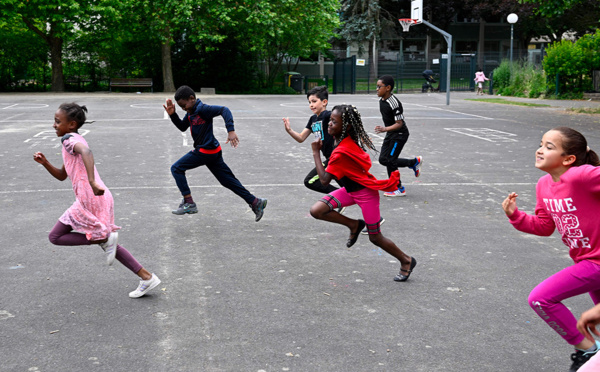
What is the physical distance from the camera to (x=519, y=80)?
33.0 meters

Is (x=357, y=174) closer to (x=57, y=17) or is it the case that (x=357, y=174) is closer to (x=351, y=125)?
(x=351, y=125)

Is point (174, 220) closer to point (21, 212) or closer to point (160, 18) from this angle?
point (21, 212)

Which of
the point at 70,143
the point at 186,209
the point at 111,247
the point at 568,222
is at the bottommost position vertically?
the point at 186,209

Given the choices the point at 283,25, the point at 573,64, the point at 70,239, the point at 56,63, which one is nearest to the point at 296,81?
the point at 283,25

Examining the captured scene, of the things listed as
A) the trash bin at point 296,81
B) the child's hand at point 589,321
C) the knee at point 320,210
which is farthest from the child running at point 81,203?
the trash bin at point 296,81

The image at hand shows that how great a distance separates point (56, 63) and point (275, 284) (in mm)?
34212

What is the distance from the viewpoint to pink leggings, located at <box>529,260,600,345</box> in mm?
3412

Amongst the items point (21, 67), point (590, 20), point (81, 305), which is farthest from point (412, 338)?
point (590, 20)

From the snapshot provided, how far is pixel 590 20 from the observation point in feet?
154

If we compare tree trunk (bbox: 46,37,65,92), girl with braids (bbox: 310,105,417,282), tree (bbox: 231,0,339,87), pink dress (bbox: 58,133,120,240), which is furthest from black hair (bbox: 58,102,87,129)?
tree trunk (bbox: 46,37,65,92)

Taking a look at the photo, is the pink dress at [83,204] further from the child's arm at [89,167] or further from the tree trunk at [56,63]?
the tree trunk at [56,63]

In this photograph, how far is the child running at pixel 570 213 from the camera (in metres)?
3.39

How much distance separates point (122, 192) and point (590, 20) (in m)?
45.5

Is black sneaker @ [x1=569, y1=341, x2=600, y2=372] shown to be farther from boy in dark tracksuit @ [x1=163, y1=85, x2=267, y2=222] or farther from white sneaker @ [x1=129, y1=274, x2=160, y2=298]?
boy in dark tracksuit @ [x1=163, y1=85, x2=267, y2=222]
